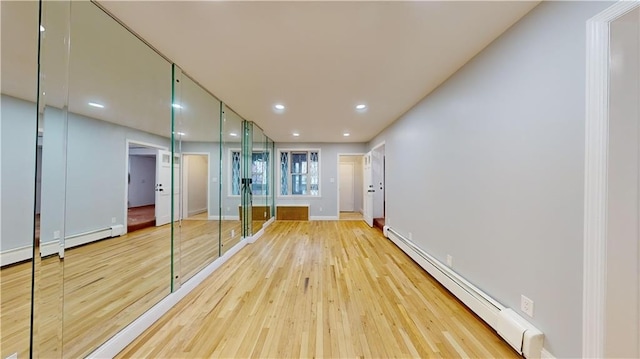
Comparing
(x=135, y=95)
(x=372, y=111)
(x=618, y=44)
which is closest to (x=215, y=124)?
(x=135, y=95)

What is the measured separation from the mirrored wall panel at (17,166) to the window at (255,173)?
2.51 meters

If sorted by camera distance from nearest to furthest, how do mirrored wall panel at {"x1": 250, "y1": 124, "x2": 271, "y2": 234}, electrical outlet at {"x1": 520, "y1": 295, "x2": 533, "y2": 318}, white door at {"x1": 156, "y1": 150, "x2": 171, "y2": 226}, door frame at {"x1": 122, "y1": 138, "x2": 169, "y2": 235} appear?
electrical outlet at {"x1": 520, "y1": 295, "x2": 533, "y2": 318} < white door at {"x1": 156, "y1": 150, "x2": 171, "y2": 226} < door frame at {"x1": 122, "y1": 138, "x2": 169, "y2": 235} < mirrored wall panel at {"x1": 250, "y1": 124, "x2": 271, "y2": 234}

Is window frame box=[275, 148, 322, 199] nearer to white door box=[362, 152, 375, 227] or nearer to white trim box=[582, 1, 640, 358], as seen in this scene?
white door box=[362, 152, 375, 227]

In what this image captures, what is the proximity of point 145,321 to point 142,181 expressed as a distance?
Result: 2517mm

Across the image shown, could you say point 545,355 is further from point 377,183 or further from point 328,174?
point 328,174

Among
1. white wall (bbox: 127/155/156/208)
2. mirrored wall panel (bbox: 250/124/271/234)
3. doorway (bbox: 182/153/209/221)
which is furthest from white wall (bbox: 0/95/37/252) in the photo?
mirrored wall panel (bbox: 250/124/271/234)

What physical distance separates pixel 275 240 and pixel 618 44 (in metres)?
4.76

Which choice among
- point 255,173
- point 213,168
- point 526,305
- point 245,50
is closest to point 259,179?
point 255,173

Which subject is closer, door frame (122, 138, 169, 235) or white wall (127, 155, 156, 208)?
door frame (122, 138, 169, 235)

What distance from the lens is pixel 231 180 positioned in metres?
4.64

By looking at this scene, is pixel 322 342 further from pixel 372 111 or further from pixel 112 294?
pixel 372 111

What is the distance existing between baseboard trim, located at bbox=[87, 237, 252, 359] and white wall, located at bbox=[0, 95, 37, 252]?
136cm

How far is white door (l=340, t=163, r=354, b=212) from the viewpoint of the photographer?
847 cm

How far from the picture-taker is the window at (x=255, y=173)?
14.7 ft
